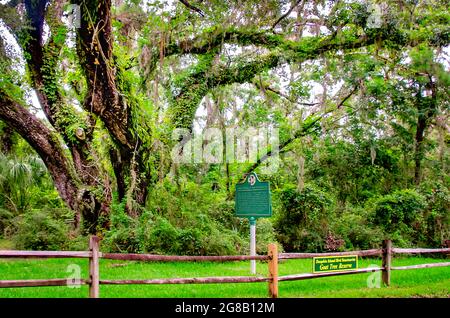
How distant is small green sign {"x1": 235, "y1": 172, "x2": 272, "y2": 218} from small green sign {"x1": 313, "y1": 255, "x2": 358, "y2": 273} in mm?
1635

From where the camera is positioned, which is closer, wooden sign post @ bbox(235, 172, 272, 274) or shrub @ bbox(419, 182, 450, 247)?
wooden sign post @ bbox(235, 172, 272, 274)

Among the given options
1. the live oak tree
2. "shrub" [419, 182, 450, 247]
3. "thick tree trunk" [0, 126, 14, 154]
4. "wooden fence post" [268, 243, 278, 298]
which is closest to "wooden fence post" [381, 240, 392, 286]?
"wooden fence post" [268, 243, 278, 298]

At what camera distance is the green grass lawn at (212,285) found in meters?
7.41

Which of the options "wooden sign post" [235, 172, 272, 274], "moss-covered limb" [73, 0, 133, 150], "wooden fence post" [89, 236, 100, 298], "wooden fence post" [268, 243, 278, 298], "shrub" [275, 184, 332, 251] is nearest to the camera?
"wooden fence post" [89, 236, 100, 298]

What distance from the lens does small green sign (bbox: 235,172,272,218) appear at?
29.9 ft

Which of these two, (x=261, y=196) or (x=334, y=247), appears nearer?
(x=261, y=196)

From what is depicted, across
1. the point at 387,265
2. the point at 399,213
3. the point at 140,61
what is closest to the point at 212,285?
the point at 387,265

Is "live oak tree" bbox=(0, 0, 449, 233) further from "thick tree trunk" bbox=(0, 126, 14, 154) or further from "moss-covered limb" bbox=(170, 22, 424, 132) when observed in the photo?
"thick tree trunk" bbox=(0, 126, 14, 154)

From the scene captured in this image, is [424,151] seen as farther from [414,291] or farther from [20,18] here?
[20,18]

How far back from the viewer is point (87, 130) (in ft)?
43.3

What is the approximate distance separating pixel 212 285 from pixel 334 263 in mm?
2205

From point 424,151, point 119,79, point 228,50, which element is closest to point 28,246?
point 119,79

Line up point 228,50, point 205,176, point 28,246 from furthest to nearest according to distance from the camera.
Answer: point 205,176
point 228,50
point 28,246
